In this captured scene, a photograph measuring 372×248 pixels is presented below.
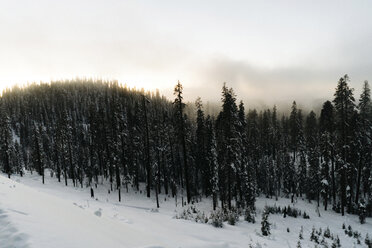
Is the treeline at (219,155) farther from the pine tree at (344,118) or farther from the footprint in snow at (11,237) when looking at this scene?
the footprint in snow at (11,237)

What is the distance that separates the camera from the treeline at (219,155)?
94.4 feet

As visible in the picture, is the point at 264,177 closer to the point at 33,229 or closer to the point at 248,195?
the point at 248,195

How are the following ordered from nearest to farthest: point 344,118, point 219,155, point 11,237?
1. point 11,237
2. point 344,118
3. point 219,155

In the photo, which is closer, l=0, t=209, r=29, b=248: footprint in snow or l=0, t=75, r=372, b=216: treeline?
l=0, t=209, r=29, b=248: footprint in snow

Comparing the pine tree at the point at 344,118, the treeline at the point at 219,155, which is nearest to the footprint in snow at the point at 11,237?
the treeline at the point at 219,155

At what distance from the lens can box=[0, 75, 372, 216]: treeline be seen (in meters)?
28.8

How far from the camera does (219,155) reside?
112 feet

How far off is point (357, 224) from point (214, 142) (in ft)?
68.2

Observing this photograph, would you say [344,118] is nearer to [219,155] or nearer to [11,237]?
[219,155]

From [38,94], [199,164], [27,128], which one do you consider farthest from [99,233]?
[38,94]

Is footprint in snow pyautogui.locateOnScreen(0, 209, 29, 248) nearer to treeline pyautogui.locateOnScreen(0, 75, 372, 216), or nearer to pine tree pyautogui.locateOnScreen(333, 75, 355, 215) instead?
treeline pyautogui.locateOnScreen(0, 75, 372, 216)

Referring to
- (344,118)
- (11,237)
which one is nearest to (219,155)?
(344,118)

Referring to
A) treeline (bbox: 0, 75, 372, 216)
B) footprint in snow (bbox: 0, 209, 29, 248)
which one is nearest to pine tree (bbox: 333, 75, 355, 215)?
treeline (bbox: 0, 75, 372, 216)

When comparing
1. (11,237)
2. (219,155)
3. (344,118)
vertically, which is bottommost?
(219,155)
